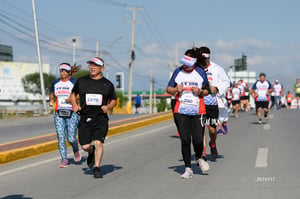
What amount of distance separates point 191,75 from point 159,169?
5.82 ft

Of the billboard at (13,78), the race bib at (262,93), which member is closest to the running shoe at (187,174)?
the race bib at (262,93)

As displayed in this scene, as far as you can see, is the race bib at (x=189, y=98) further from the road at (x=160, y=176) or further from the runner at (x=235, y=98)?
the runner at (x=235, y=98)

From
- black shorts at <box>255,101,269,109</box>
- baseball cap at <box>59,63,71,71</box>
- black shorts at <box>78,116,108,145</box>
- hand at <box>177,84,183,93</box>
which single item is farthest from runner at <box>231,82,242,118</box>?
hand at <box>177,84,183,93</box>

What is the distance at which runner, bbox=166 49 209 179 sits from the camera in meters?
7.96

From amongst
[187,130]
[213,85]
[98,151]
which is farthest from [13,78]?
[187,130]

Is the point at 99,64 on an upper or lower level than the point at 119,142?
upper

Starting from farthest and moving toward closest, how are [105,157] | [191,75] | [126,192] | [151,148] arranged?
[151,148] → [105,157] → [191,75] → [126,192]

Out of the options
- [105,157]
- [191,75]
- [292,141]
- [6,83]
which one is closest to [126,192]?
[191,75]

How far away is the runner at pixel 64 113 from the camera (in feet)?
31.9

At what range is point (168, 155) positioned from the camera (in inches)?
439

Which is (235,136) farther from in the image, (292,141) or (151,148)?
(151,148)

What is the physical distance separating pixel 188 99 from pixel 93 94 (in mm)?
1401

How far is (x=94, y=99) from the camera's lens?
8.40m

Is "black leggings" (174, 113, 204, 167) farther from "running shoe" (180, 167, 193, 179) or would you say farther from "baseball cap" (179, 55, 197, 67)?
"baseball cap" (179, 55, 197, 67)
